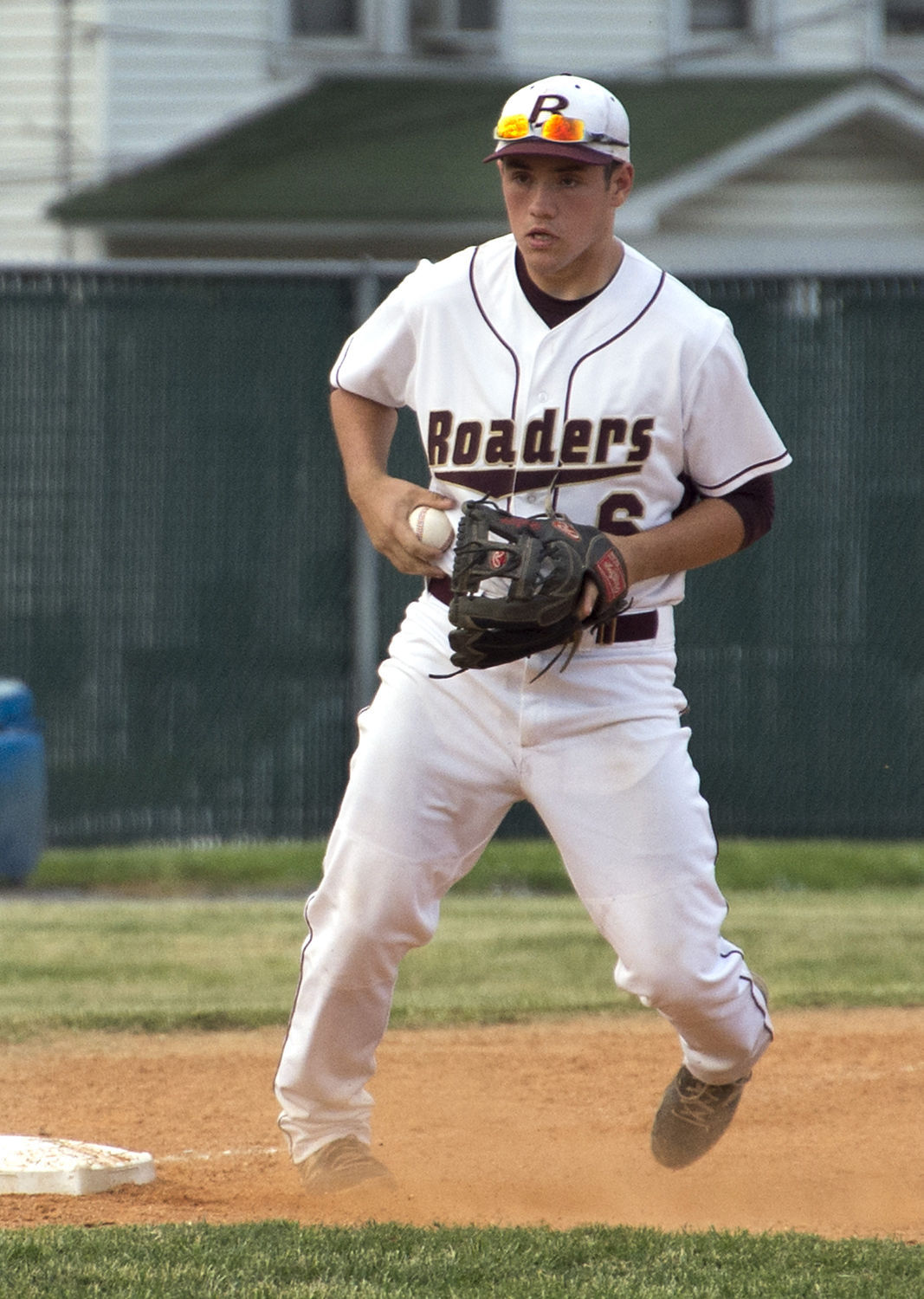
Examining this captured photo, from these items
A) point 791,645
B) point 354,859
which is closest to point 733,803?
point 791,645

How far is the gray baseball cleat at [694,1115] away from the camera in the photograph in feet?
12.9

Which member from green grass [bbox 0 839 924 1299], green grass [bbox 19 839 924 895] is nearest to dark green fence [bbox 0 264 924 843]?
green grass [bbox 19 839 924 895]

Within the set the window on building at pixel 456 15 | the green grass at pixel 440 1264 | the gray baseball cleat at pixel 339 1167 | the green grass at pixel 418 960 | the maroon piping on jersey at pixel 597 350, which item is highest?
the window on building at pixel 456 15

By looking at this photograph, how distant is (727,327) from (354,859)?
1.25 metres

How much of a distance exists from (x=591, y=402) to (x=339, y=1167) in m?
1.59

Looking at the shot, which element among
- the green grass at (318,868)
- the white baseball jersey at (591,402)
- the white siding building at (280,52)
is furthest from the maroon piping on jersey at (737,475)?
the white siding building at (280,52)

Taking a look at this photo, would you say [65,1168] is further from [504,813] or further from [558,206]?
[558,206]

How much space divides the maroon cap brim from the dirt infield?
6.67 feet

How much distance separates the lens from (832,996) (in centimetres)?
620

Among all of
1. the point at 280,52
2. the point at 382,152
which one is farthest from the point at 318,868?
the point at 280,52

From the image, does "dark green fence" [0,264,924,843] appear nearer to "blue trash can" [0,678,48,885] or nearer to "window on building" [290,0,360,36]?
"blue trash can" [0,678,48,885]

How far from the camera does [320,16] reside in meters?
14.2

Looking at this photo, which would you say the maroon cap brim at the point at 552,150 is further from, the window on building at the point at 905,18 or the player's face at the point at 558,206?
the window on building at the point at 905,18

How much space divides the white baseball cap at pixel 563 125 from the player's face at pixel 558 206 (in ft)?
0.09
